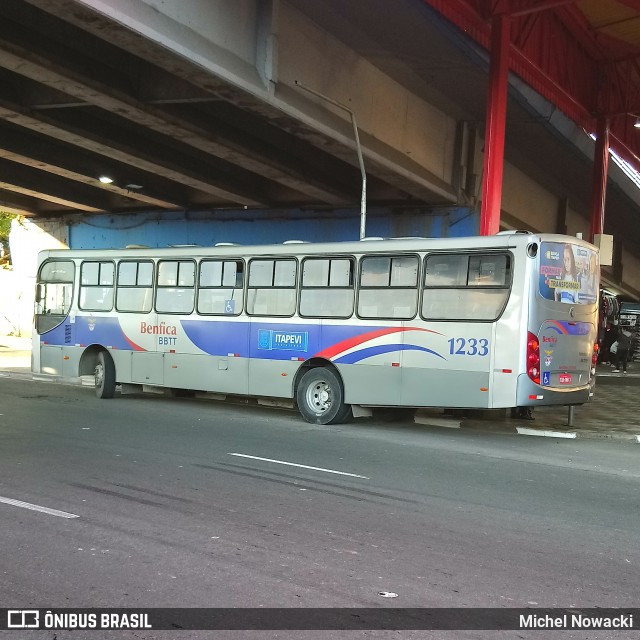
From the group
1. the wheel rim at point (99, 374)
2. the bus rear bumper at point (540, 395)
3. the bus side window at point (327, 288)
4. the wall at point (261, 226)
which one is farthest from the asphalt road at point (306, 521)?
the wall at point (261, 226)

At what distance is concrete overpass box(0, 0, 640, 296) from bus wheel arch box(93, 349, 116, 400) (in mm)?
5159

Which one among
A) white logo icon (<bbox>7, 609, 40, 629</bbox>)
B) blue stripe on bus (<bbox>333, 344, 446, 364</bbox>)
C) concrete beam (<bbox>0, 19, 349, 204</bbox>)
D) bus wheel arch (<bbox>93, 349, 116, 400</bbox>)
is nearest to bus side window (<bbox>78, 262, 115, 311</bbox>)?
bus wheel arch (<bbox>93, 349, 116, 400</bbox>)

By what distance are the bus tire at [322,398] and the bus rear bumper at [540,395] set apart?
3.21 metres

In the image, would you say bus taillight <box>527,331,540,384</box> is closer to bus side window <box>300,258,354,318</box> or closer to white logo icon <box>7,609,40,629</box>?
bus side window <box>300,258,354,318</box>

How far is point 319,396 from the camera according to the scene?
14.4 meters

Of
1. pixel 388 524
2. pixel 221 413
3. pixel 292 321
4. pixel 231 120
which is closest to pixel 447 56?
pixel 231 120

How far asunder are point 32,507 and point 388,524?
3.12m

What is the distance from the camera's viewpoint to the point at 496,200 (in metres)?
18.9

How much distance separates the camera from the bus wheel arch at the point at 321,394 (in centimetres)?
1402

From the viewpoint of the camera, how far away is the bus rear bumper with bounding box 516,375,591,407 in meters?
12.2

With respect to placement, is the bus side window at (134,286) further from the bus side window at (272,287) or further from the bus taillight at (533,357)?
the bus taillight at (533,357)

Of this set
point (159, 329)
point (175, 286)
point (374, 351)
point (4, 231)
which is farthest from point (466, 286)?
point (4, 231)

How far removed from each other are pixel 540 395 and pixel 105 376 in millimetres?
9198

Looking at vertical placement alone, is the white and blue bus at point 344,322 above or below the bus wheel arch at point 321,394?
above
